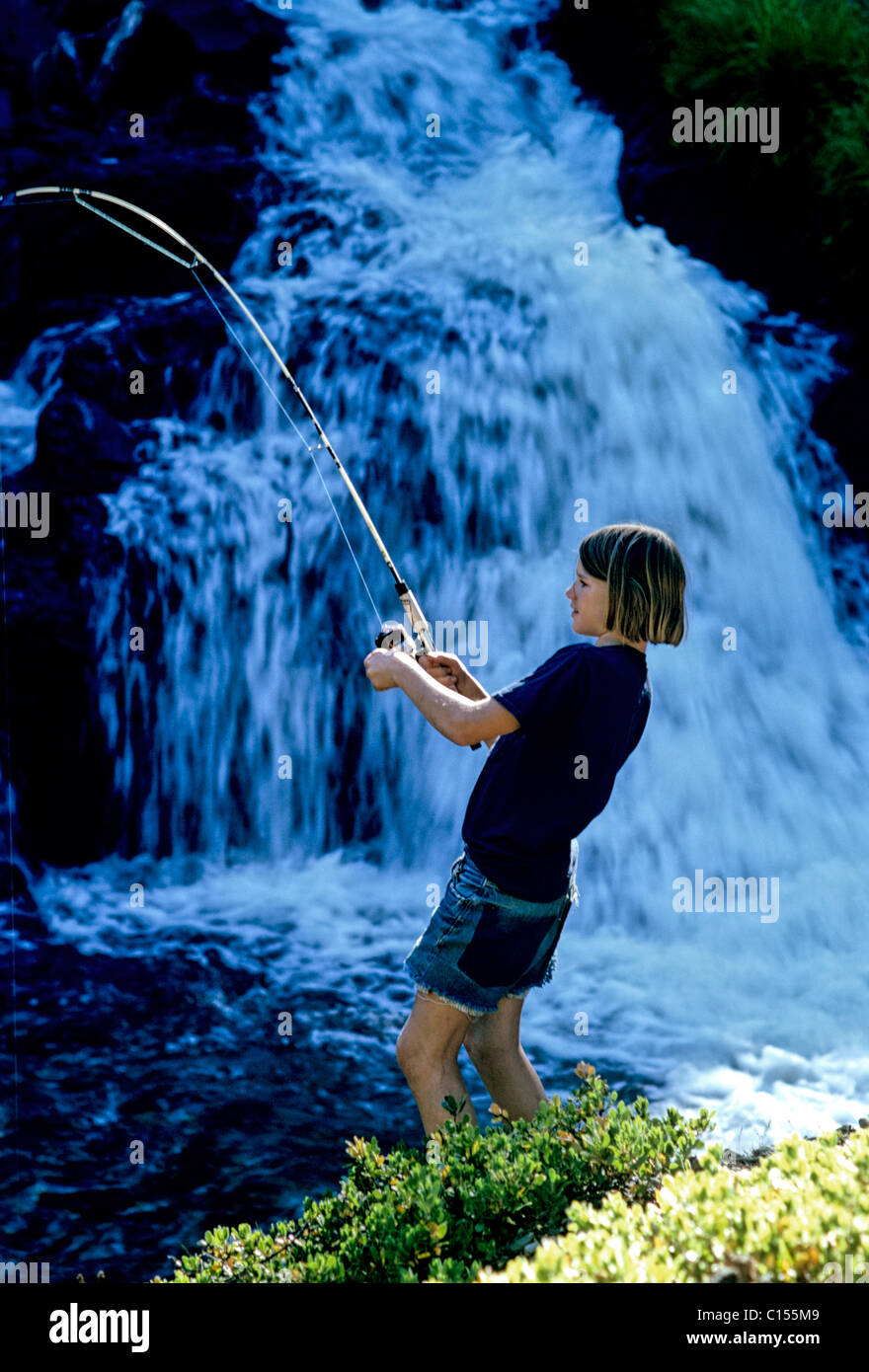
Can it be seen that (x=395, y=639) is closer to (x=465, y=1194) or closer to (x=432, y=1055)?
(x=432, y=1055)

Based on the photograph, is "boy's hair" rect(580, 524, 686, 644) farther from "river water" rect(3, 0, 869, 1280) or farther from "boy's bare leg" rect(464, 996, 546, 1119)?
"river water" rect(3, 0, 869, 1280)

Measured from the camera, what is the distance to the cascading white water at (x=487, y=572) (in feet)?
28.3

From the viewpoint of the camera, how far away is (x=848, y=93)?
10.3 meters

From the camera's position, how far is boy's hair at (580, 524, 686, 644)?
3.62 m

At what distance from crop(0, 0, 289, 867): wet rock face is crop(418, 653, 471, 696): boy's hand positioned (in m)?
5.85

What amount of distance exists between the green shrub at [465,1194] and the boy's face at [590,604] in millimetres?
1141

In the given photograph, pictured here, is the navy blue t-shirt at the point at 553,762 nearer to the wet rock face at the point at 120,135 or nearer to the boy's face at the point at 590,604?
the boy's face at the point at 590,604

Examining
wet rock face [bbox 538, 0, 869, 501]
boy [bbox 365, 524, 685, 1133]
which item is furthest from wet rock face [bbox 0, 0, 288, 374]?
boy [bbox 365, 524, 685, 1133]

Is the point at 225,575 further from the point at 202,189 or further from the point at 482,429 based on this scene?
the point at 202,189

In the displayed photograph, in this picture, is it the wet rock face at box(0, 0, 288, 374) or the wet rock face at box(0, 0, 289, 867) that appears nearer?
the wet rock face at box(0, 0, 289, 867)

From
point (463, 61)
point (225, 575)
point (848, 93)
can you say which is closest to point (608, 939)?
point (225, 575)

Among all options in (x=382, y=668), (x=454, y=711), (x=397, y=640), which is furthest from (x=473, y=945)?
(x=397, y=640)

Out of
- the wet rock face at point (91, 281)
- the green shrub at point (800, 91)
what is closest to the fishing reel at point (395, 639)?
the wet rock face at point (91, 281)

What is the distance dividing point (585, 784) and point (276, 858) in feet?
19.4
